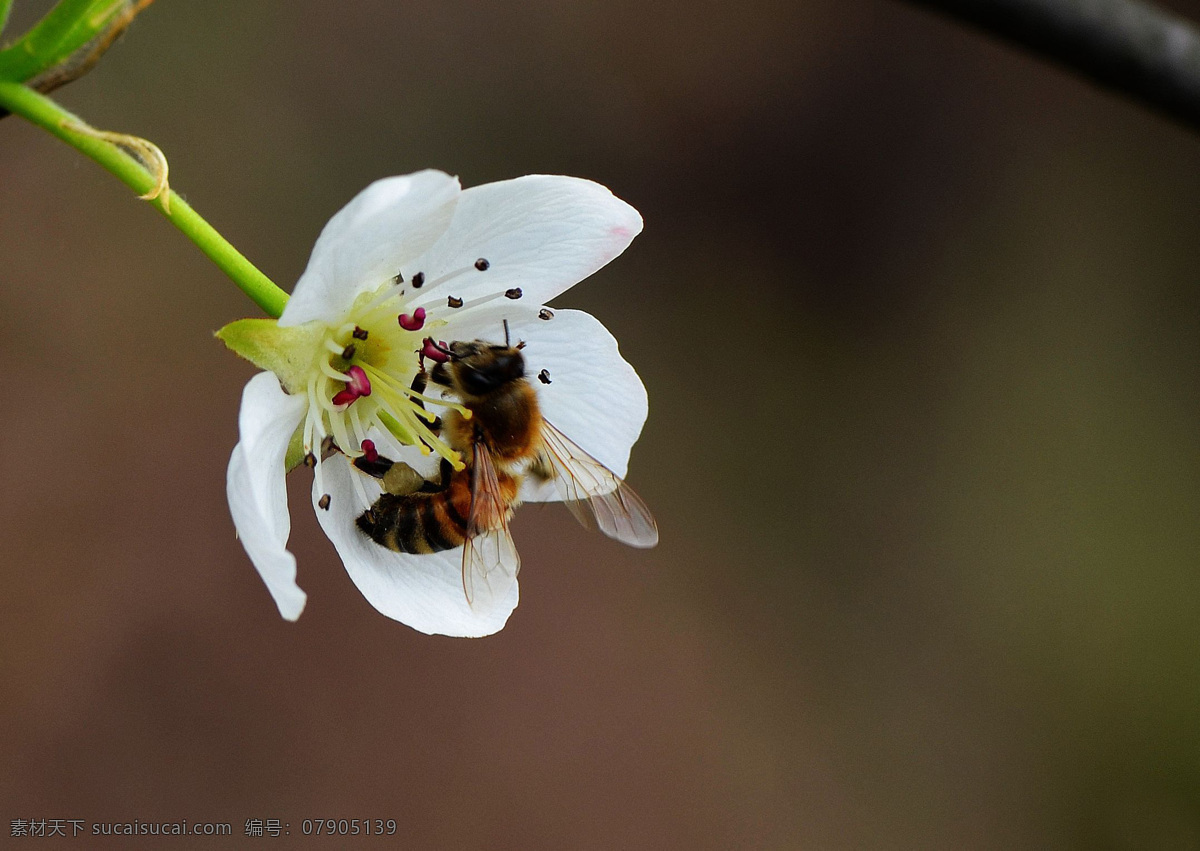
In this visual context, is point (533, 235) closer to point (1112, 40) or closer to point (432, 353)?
point (432, 353)

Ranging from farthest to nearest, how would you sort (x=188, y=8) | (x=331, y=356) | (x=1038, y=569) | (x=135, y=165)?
(x=1038, y=569) → (x=188, y=8) → (x=331, y=356) → (x=135, y=165)

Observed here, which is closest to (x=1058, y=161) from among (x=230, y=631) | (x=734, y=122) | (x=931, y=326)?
(x=931, y=326)

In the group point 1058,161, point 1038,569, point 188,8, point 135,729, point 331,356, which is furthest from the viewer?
point 1058,161

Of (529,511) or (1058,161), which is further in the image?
(1058,161)

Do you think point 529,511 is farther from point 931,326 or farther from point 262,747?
point 931,326

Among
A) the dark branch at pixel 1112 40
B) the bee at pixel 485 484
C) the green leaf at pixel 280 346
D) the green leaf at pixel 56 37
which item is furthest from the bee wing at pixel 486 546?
the dark branch at pixel 1112 40

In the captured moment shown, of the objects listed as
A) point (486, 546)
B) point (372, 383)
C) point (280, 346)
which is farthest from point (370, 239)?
point (486, 546)

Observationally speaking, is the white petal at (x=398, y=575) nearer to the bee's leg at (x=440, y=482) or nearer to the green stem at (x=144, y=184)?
the bee's leg at (x=440, y=482)

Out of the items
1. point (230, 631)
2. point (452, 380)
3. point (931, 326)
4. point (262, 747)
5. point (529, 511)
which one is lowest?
point (452, 380)
